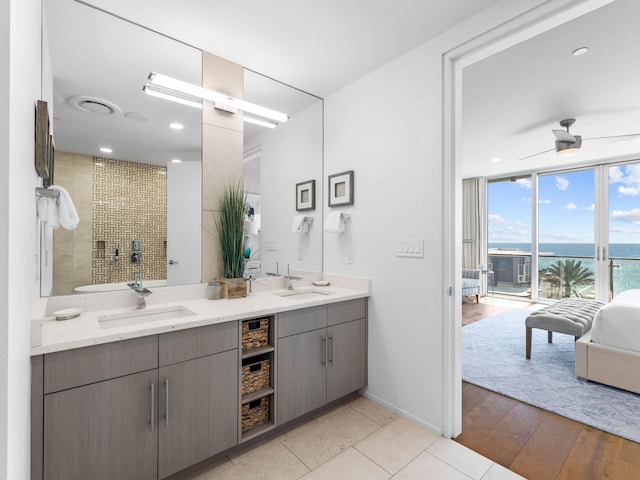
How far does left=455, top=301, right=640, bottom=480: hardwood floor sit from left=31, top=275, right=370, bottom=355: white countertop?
3.70 ft

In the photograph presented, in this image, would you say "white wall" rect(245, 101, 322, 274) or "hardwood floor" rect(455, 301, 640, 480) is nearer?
"hardwood floor" rect(455, 301, 640, 480)

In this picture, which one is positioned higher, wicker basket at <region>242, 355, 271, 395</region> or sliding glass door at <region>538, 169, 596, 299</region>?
sliding glass door at <region>538, 169, 596, 299</region>

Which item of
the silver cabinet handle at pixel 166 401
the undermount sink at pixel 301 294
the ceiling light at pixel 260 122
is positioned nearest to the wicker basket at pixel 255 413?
the silver cabinet handle at pixel 166 401

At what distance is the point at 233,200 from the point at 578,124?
3.86 meters

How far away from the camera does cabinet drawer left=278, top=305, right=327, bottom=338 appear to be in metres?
1.90

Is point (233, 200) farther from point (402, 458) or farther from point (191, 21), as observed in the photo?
point (402, 458)

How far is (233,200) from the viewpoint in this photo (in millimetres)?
2236

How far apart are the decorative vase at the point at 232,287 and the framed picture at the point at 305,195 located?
0.91 meters

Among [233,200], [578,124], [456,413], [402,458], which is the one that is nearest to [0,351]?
[233,200]

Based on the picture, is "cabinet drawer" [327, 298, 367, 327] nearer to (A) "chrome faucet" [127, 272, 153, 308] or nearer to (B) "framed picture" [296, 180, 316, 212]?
(B) "framed picture" [296, 180, 316, 212]

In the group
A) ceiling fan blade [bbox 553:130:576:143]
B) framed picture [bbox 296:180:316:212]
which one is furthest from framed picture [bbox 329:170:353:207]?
ceiling fan blade [bbox 553:130:576:143]

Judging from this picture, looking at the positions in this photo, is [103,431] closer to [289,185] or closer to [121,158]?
[121,158]

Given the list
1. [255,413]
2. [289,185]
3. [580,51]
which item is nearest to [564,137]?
[580,51]

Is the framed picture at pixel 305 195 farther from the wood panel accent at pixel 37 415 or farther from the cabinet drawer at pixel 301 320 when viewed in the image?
the wood panel accent at pixel 37 415
